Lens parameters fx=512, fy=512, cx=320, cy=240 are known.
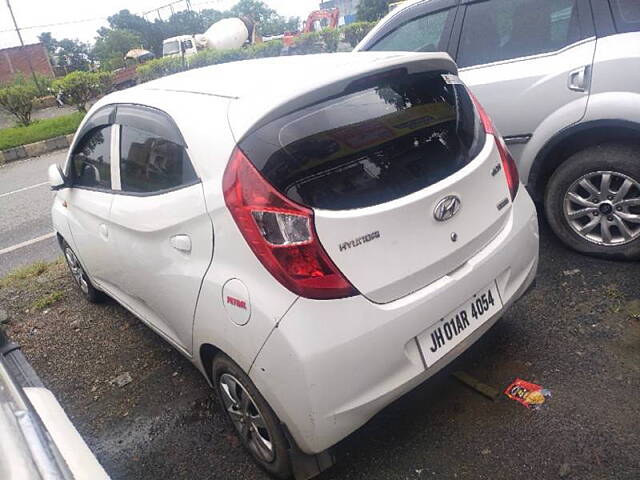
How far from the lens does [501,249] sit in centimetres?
218

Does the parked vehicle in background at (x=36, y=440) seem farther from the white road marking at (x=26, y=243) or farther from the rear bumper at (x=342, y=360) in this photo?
→ the white road marking at (x=26, y=243)

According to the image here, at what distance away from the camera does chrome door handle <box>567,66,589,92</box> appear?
3037mm

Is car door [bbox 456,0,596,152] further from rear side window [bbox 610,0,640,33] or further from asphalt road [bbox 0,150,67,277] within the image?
asphalt road [bbox 0,150,67,277]

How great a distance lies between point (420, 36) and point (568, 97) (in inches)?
49.9

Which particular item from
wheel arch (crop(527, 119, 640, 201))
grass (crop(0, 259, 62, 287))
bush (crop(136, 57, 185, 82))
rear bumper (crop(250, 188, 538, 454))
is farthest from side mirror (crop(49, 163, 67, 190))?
bush (crop(136, 57, 185, 82))

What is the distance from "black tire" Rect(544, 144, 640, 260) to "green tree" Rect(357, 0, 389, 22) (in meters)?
35.0

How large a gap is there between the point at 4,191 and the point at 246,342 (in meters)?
9.10

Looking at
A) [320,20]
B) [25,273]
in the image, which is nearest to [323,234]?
[25,273]

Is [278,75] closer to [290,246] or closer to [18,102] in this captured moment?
[290,246]

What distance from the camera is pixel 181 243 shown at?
2.16 m

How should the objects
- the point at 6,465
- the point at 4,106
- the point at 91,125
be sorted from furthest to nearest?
the point at 4,106 < the point at 91,125 < the point at 6,465

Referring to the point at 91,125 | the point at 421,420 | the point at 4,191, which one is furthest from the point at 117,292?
the point at 4,191

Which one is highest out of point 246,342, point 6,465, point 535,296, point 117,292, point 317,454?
point 6,465

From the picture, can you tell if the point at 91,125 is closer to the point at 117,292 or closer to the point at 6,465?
the point at 117,292
